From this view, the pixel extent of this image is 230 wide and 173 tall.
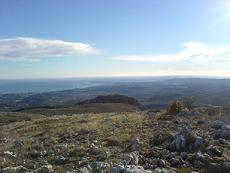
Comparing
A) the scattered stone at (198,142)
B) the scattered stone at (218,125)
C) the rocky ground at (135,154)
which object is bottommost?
the rocky ground at (135,154)

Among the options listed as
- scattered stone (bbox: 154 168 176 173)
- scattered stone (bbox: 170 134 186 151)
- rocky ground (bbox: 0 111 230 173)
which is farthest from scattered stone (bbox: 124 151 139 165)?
scattered stone (bbox: 170 134 186 151)

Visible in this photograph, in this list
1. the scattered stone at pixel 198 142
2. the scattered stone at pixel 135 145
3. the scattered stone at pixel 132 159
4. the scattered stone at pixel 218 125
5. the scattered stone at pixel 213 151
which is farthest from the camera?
the scattered stone at pixel 218 125

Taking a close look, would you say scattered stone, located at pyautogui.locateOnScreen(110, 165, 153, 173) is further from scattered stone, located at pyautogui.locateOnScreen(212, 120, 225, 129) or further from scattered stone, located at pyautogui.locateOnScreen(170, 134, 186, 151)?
scattered stone, located at pyautogui.locateOnScreen(212, 120, 225, 129)

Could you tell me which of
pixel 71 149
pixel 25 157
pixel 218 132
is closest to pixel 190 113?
pixel 218 132

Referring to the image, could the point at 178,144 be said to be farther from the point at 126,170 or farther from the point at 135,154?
the point at 126,170

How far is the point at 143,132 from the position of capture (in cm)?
2233

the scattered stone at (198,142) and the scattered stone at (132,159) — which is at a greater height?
the scattered stone at (198,142)

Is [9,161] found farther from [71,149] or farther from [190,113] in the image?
[190,113]

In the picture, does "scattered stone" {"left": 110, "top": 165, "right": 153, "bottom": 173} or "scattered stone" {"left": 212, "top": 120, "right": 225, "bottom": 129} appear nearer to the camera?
"scattered stone" {"left": 110, "top": 165, "right": 153, "bottom": 173}

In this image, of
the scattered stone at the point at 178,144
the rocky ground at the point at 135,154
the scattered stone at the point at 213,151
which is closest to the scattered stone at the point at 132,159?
the rocky ground at the point at 135,154

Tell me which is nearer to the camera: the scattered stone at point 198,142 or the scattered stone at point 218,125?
the scattered stone at point 198,142

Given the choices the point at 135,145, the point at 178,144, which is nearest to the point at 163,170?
the point at 178,144

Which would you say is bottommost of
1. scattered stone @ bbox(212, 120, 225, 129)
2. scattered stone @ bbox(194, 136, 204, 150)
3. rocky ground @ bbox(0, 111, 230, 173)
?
rocky ground @ bbox(0, 111, 230, 173)

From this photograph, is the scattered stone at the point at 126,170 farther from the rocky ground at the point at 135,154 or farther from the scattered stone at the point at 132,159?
the scattered stone at the point at 132,159
